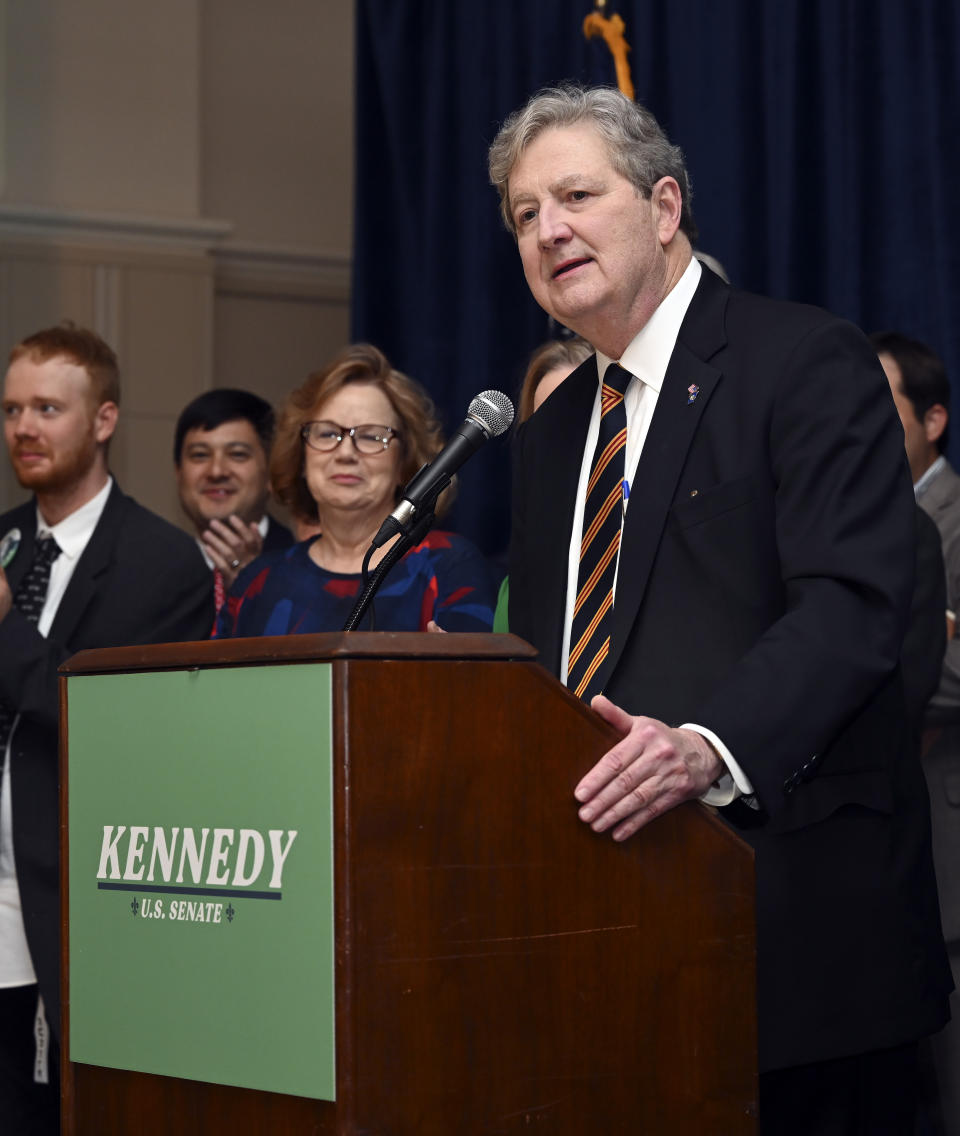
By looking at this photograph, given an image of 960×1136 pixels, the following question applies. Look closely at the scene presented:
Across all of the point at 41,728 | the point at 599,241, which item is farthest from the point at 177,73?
the point at 599,241

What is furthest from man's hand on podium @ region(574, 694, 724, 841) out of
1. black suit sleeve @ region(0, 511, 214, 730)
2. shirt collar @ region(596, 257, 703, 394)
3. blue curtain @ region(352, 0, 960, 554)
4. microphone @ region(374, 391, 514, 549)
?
blue curtain @ region(352, 0, 960, 554)

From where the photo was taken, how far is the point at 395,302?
5.04m

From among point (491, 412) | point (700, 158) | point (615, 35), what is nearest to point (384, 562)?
point (491, 412)

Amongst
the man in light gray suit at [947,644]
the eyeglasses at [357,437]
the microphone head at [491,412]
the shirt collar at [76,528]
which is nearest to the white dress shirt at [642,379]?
the microphone head at [491,412]

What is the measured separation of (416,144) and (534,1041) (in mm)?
4096

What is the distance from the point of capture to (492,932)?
49.3 inches

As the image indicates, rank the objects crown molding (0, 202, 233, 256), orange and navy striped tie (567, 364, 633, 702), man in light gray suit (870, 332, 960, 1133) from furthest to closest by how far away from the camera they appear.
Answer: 1. crown molding (0, 202, 233, 256)
2. man in light gray suit (870, 332, 960, 1133)
3. orange and navy striped tie (567, 364, 633, 702)

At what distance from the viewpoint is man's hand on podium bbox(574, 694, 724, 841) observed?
130cm

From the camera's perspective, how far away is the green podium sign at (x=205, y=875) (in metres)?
1.22

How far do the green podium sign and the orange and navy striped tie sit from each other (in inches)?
18.1

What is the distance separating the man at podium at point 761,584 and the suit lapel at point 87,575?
1300 mm

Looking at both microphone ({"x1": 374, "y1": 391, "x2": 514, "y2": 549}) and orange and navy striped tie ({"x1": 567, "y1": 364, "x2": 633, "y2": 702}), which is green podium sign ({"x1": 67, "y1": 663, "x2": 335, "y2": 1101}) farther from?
orange and navy striped tie ({"x1": 567, "y1": 364, "x2": 633, "y2": 702})

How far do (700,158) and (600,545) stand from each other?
7.31 ft

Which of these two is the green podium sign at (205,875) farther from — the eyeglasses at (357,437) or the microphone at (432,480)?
the eyeglasses at (357,437)
